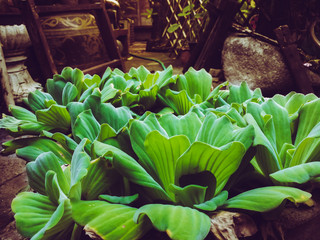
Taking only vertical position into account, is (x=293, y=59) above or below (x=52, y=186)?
below

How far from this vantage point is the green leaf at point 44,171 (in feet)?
1.32

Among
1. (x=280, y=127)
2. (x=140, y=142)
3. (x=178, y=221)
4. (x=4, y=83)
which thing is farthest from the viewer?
(x=4, y=83)

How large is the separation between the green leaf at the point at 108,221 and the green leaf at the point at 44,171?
74 mm

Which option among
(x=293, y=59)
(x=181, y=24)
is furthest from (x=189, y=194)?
(x=181, y=24)

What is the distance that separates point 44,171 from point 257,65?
2670mm

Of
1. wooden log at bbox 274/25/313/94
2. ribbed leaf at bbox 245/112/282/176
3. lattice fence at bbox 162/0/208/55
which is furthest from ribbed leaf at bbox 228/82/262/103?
lattice fence at bbox 162/0/208/55

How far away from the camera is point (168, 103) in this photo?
73 cm

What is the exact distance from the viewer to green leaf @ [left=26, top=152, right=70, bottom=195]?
40 cm

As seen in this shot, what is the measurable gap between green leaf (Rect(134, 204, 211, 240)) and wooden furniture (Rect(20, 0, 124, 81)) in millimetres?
2008

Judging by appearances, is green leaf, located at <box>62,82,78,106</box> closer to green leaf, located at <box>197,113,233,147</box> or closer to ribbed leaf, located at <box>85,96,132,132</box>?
ribbed leaf, located at <box>85,96,132,132</box>

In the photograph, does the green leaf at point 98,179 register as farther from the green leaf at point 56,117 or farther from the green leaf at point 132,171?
the green leaf at point 56,117

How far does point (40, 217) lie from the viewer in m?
0.38

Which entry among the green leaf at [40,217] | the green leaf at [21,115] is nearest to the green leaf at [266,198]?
the green leaf at [40,217]

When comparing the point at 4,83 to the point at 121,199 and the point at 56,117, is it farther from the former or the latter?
the point at 121,199
